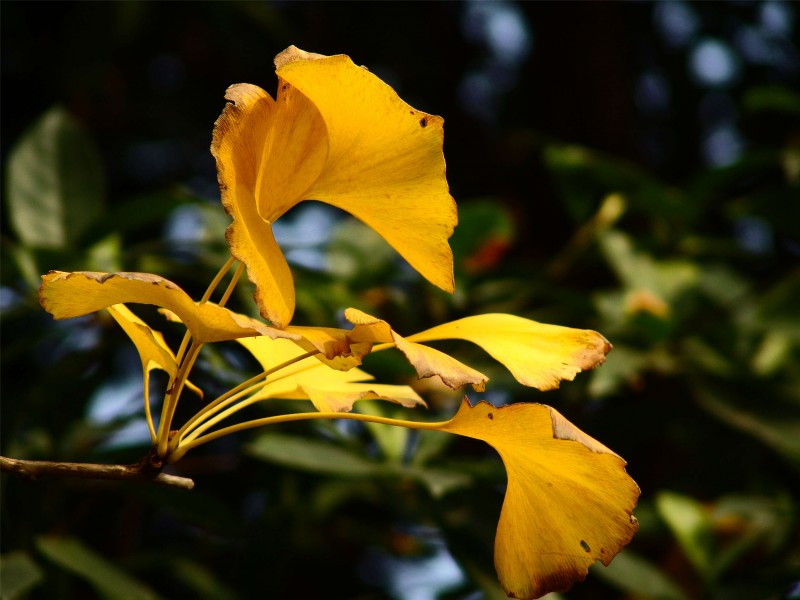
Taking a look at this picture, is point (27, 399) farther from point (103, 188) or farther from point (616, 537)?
point (616, 537)

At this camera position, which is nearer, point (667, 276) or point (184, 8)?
point (667, 276)

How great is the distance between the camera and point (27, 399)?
990 mm

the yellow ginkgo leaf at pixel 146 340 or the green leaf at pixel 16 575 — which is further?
the green leaf at pixel 16 575

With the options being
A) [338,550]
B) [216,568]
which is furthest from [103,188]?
[338,550]

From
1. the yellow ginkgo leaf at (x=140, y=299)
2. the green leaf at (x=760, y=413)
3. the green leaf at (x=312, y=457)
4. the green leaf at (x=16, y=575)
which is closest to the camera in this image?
the yellow ginkgo leaf at (x=140, y=299)

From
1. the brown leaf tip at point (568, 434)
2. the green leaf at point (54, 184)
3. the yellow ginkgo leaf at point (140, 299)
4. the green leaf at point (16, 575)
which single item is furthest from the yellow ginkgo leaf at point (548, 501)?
the green leaf at point (54, 184)

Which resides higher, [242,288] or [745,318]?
[242,288]

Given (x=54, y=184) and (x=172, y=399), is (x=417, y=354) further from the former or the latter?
(x=54, y=184)

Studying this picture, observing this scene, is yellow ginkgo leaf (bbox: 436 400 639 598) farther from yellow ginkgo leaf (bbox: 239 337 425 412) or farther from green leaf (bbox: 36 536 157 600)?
green leaf (bbox: 36 536 157 600)

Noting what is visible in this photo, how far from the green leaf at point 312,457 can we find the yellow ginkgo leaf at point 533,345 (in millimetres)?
472

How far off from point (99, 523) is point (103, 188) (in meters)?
0.54

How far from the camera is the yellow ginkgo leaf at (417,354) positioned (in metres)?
0.40

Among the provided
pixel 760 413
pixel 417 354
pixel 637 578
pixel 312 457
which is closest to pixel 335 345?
pixel 417 354

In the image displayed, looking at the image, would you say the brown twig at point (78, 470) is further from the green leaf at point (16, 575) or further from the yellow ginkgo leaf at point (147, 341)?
the green leaf at point (16, 575)
